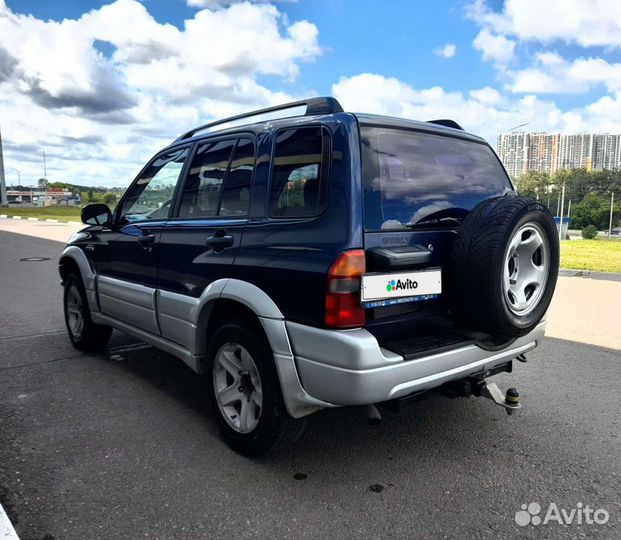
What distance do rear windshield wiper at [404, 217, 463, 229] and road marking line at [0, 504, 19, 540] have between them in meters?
2.28

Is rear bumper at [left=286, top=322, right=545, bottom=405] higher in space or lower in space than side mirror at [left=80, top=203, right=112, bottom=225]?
lower

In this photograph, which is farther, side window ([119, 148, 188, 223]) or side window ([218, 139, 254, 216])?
side window ([119, 148, 188, 223])

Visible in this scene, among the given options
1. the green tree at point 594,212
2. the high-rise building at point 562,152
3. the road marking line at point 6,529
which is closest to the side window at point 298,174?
the road marking line at point 6,529

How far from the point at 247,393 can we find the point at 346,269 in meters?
1.07

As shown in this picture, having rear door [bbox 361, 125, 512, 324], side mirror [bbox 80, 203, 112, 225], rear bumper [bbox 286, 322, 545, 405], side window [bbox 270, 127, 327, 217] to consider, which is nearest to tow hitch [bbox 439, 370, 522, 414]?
rear bumper [bbox 286, 322, 545, 405]

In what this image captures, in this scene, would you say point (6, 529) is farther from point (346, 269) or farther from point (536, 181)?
point (536, 181)

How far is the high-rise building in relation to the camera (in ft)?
224

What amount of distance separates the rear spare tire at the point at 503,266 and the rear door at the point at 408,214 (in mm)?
145

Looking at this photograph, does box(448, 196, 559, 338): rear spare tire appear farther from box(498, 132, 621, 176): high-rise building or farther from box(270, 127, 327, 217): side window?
box(498, 132, 621, 176): high-rise building

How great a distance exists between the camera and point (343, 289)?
7.73 feet

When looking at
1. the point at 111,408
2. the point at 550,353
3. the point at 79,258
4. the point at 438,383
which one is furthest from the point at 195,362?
the point at 550,353

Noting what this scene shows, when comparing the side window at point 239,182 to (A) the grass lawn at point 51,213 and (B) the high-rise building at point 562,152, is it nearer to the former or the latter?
(A) the grass lawn at point 51,213

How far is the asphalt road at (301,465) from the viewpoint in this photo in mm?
2330

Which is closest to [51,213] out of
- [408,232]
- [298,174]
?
[298,174]
